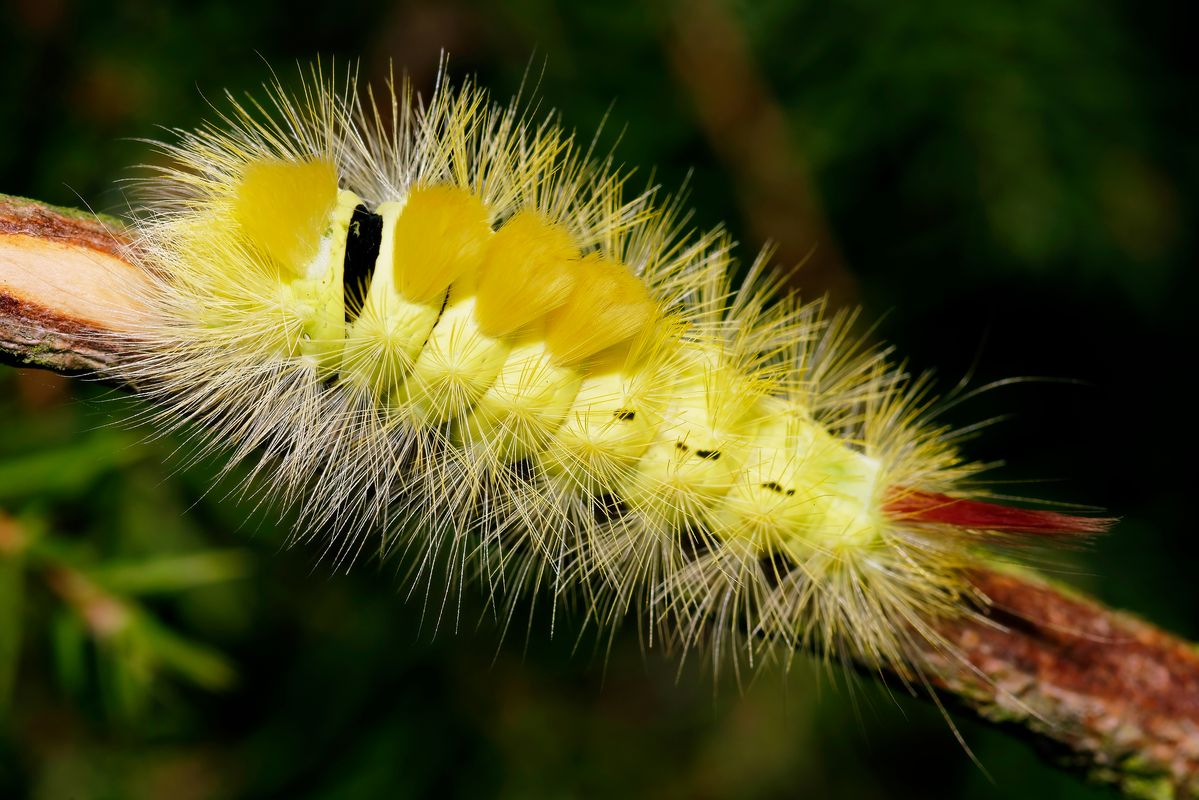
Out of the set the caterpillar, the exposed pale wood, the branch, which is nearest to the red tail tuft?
the caterpillar

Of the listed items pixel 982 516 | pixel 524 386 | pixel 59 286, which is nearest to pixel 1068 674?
pixel 982 516

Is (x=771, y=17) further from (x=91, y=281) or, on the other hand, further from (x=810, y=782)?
(x=810, y=782)

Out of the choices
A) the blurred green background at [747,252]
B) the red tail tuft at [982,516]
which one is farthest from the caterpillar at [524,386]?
the blurred green background at [747,252]

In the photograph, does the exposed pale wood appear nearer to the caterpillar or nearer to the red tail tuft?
the caterpillar

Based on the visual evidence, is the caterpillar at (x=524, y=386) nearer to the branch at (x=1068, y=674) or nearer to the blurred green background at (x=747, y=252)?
the branch at (x=1068, y=674)

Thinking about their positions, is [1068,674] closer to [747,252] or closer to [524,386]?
[524,386]

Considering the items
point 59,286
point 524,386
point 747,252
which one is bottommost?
point 59,286

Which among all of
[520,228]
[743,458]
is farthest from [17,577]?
[743,458]
